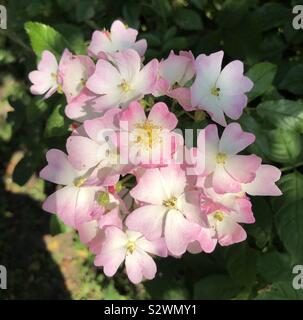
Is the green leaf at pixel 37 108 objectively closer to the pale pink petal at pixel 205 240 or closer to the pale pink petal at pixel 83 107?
the pale pink petal at pixel 83 107

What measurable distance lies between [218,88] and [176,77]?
9 centimetres

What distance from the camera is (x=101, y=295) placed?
2547mm

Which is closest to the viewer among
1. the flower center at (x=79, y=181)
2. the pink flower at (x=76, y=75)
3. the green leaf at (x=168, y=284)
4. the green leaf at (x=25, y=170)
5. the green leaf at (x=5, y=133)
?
the flower center at (x=79, y=181)

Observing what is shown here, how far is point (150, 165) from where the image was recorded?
111cm

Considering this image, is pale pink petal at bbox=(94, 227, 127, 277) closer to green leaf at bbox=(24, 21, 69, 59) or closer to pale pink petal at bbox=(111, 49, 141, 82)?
pale pink petal at bbox=(111, 49, 141, 82)

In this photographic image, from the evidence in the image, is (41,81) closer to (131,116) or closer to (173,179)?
(131,116)

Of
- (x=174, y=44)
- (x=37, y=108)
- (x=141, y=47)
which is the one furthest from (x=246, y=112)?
(x=37, y=108)

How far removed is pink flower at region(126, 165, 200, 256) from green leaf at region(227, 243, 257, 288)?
1.95 feet

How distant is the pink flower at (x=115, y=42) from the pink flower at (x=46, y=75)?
0.11 meters

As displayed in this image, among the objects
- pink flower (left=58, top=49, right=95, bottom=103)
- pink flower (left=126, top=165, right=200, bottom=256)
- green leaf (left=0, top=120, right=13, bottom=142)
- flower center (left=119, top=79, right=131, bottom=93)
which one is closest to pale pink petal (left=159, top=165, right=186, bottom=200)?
pink flower (left=126, top=165, right=200, bottom=256)

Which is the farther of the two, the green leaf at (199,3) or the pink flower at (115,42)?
the green leaf at (199,3)

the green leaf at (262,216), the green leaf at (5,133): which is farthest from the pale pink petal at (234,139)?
the green leaf at (5,133)

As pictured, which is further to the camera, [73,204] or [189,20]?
[189,20]

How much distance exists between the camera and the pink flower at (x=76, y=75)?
133 cm
